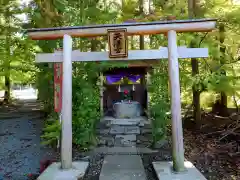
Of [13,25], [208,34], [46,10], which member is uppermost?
[13,25]

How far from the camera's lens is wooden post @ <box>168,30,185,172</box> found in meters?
4.90

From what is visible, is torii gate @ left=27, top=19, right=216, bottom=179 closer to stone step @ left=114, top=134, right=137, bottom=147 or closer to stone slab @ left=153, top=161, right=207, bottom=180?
stone slab @ left=153, top=161, right=207, bottom=180

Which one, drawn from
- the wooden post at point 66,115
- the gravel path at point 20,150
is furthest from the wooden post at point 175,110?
the gravel path at point 20,150

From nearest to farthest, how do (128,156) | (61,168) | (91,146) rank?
(61,168) → (128,156) → (91,146)

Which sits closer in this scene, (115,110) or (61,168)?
(61,168)

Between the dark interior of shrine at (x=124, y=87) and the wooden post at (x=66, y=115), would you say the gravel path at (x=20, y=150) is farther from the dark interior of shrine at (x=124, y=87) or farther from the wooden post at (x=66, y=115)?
the dark interior of shrine at (x=124, y=87)

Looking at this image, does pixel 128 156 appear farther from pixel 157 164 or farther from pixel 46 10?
pixel 46 10

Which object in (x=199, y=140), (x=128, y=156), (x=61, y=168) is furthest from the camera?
(x=199, y=140)

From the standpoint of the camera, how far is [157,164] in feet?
17.8

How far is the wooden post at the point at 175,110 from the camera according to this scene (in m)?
4.90

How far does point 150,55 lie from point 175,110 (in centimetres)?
128

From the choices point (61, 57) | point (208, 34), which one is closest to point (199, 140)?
point (208, 34)

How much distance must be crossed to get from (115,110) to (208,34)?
4736 millimetres

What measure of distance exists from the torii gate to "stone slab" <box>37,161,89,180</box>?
0.49 feet
